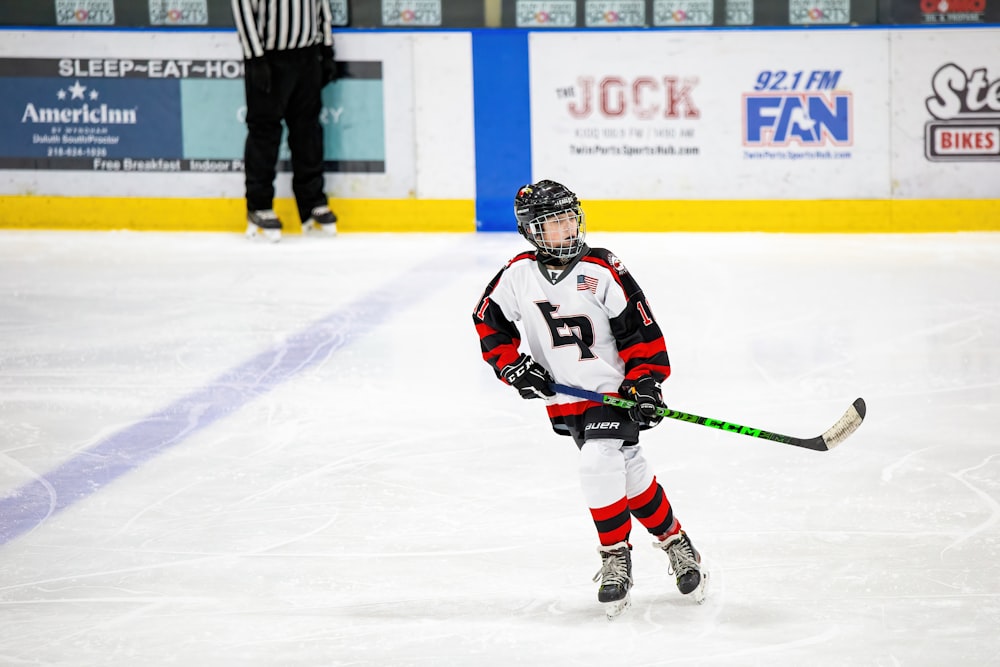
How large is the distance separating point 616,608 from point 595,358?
0.47m

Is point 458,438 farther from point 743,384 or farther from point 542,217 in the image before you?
point 542,217

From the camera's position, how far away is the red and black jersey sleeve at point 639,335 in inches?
108

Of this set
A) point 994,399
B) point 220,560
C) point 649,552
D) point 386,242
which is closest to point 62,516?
point 220,560

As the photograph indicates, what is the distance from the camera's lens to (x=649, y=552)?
10.1 ft

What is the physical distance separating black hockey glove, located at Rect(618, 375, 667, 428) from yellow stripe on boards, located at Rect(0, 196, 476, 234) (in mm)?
4991

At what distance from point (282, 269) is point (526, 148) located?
1573 mm

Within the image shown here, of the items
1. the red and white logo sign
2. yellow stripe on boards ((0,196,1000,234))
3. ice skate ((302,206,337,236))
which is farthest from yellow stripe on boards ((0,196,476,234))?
the red and white logo sign

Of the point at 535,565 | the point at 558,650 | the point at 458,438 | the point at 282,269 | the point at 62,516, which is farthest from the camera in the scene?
the point at 282,269

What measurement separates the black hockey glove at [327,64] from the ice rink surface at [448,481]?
1.60 m

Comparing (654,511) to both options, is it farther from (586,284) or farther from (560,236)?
(560,236)

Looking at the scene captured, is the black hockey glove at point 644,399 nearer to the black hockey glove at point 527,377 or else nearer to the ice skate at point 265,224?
the black hockey glove at point 527,377

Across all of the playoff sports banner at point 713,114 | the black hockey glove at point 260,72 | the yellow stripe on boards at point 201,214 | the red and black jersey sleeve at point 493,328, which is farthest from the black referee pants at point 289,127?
the red and black jersey sleeve at point 493,328

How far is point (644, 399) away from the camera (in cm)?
267

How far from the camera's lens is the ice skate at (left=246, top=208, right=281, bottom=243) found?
7.46 m
